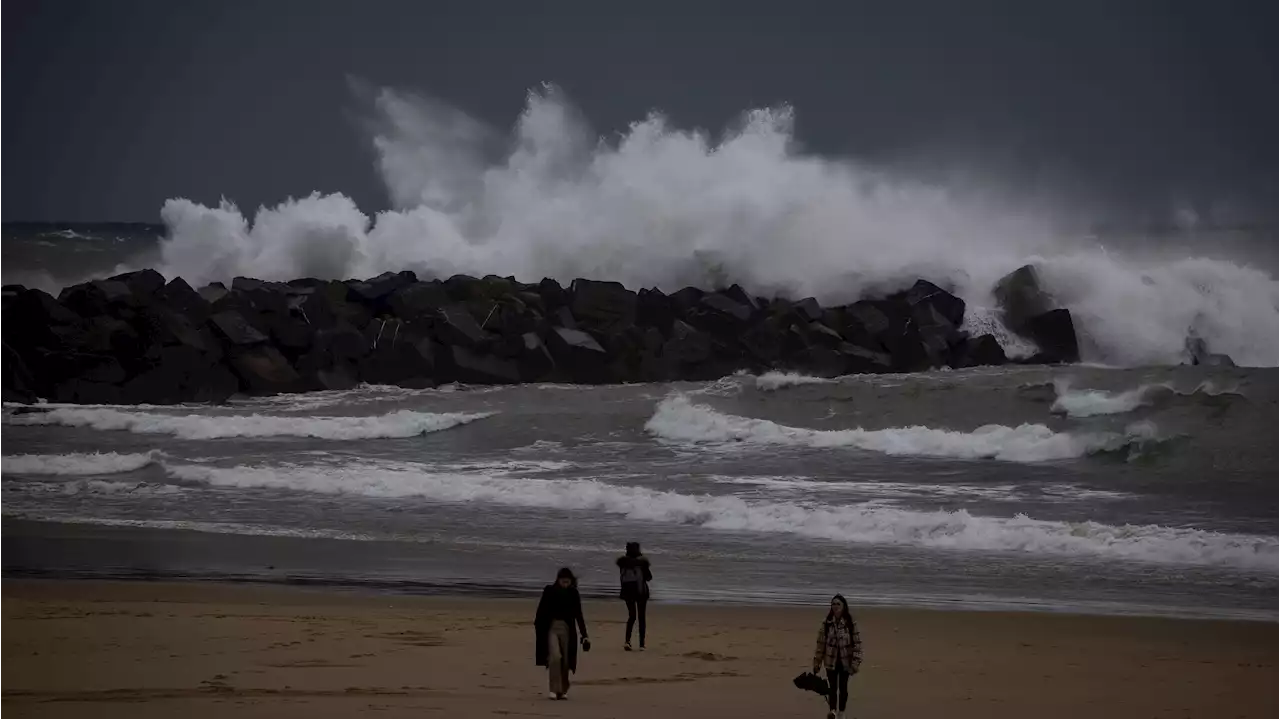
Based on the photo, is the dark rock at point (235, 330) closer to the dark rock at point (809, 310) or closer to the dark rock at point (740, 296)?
the dark rock at point (740, 296)

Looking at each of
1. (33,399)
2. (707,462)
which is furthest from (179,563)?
(33,399)

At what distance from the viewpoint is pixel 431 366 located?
2067 centimetres

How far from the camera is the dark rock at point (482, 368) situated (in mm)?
20531

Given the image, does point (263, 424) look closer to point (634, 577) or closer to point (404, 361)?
point (404, 361)

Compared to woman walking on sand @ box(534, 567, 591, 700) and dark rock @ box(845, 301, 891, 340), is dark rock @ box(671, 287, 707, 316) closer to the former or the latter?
dark rock @ box(845, 301, 891, 340)

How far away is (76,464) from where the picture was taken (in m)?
15.3

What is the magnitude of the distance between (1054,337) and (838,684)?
Result: 1774 centimetres

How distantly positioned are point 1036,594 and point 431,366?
12.4 m

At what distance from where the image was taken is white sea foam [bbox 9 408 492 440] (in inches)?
686

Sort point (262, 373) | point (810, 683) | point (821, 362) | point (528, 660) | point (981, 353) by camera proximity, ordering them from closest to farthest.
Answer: point (810, 683) → point (528, 660) → point (262, 373) → point (821, 362) → point (981, 353)

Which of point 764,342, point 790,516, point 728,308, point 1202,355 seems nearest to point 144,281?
point 728,308

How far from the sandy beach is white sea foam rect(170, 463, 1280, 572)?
2.52 metres

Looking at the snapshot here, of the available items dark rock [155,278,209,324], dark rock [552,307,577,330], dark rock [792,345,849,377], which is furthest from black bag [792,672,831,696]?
dark rock [155,278,209,324]

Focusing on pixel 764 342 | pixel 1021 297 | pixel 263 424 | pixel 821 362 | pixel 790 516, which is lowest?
pixel 790 516
